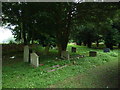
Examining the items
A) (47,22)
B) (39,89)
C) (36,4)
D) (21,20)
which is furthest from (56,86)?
(21,20)

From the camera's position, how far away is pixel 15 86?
14.2ft

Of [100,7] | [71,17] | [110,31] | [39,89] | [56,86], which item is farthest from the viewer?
[110,31]

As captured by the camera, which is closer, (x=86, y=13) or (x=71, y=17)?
(x=86, y=13)

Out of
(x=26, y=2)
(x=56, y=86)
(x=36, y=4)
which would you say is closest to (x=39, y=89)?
(x=56, y=86)

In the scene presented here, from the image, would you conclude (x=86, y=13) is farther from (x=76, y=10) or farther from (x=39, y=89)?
(x=39, y=89)

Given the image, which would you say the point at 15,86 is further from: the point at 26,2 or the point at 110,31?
the point at 110,31

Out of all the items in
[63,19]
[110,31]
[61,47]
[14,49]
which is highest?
[63,19]

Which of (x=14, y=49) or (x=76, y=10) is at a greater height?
(x=76, y=10)

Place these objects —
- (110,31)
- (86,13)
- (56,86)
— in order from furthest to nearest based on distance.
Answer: (110,31) < (86,13) < (56,86)

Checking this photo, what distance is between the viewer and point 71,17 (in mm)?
11711

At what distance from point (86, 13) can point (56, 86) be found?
8.50 m

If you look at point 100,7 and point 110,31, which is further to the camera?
point 110,31

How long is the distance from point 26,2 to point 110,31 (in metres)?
15.2

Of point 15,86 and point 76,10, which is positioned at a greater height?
point 76,10
